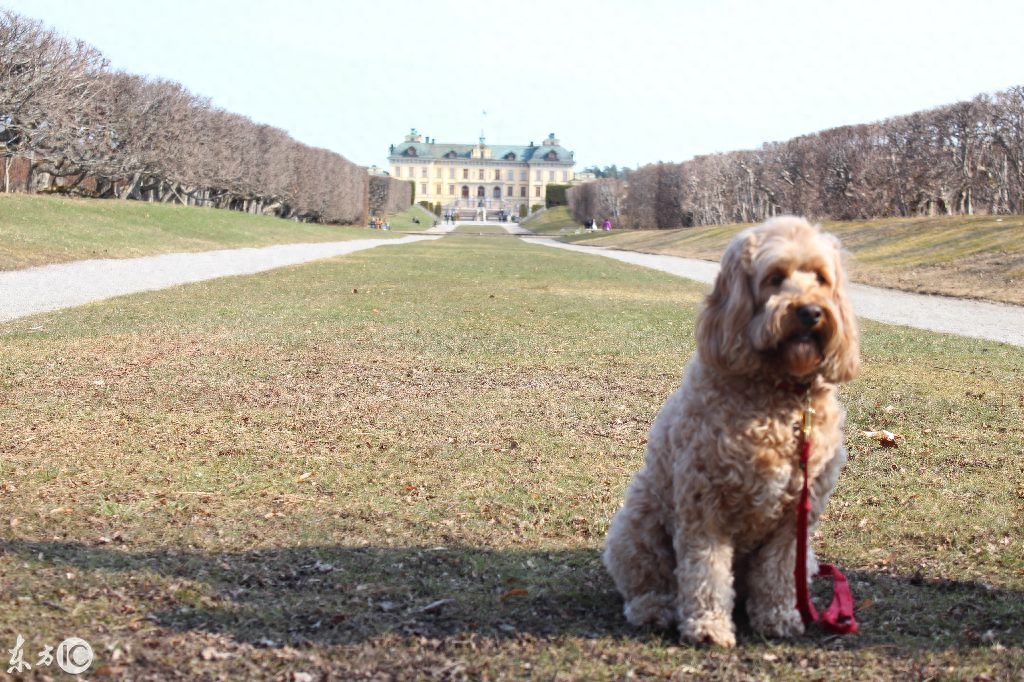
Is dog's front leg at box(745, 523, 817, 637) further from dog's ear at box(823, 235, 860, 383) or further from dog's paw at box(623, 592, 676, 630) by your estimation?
dog's ear at box(823, 235, 860, 383)

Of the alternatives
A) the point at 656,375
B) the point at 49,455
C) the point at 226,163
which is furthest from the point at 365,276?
the point at 226,163

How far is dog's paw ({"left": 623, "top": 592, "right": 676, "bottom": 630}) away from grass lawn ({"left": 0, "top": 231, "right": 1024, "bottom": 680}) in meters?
0.06

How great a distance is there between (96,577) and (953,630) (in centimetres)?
334

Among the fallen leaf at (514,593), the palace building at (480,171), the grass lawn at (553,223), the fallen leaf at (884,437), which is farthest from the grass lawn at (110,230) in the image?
the palace building at (480,171)

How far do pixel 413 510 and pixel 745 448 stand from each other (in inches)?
93.7

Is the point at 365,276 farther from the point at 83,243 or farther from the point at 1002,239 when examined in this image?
the point at 1002,239

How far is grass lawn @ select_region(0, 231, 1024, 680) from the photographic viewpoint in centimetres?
376

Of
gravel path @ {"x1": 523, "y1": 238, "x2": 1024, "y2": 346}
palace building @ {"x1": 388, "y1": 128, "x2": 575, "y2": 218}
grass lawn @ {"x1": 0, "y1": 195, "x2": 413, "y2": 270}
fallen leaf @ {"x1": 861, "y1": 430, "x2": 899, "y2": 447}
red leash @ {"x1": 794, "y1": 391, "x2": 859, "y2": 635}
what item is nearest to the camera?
red leash @ {"x1": 794, "y1": 391, "x2": 859, "y2": 635}

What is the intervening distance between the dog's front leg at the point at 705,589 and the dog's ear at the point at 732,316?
2.09 feet

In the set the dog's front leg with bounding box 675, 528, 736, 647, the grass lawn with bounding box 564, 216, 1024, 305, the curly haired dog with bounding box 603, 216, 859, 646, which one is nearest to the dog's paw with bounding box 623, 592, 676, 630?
the curly haired dog with bounding box 603, 216, 859, 646

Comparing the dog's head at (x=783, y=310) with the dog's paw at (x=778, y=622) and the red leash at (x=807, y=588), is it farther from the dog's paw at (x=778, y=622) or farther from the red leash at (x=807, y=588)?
the dog's paw at (x=778, y=622)

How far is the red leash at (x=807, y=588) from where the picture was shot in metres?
3.68

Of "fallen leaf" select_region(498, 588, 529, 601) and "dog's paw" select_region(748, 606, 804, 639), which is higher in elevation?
"dog's paw" select_region(748, 606, 804, 639)

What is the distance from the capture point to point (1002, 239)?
83.7 feet
